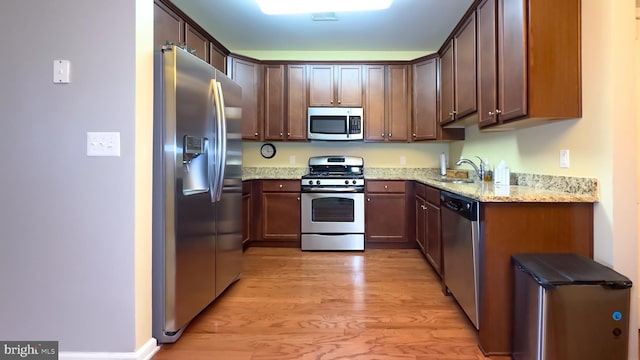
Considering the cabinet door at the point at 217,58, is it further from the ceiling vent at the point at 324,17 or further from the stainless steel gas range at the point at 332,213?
the stainless steel gas range at the point at 332,213

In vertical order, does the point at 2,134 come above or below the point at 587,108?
below

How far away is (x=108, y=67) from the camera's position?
1646 mm

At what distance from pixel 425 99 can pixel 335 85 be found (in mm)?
1130

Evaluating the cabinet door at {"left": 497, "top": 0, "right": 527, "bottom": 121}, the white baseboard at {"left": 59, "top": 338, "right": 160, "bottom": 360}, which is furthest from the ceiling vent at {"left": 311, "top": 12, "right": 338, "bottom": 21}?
the white baseboard at {"left": 59, "top": 338, "right": 160, "bottom": 360}

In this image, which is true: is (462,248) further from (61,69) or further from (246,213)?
(246,213)

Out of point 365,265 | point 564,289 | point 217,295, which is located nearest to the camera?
point 564,289

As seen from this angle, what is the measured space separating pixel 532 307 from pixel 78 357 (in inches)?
87.5

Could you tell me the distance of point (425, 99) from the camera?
13.2ft

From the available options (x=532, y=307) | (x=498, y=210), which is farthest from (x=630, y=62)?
(x=532, y=307)

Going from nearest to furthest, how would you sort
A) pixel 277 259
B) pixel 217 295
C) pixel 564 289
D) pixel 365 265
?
pixel 564 289 → pixel 217 295 → pixel 365 265 → pixel 277 259

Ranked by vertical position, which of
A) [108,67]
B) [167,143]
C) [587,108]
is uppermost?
[108,67]

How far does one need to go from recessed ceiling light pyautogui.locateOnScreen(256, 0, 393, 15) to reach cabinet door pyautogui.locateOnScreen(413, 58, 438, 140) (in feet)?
4.91

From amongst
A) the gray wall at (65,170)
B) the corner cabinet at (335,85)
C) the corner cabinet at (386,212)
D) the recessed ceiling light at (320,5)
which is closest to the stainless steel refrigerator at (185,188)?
the gray wall at (65,170)

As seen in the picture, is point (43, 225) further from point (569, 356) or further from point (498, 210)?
point (569, 356)
